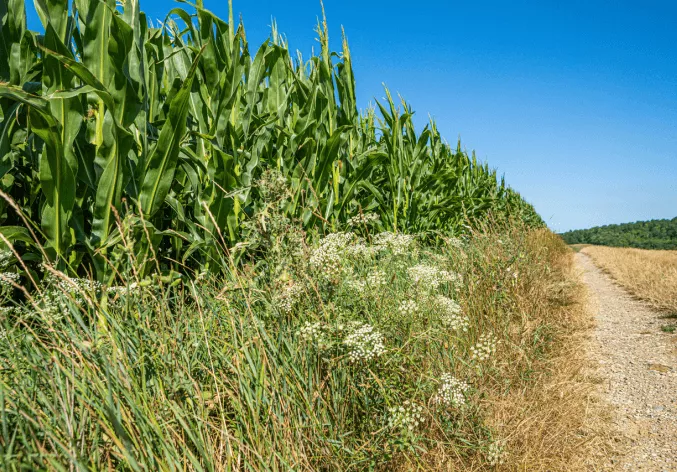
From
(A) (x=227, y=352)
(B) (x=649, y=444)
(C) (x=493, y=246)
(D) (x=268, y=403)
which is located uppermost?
(C) (x=493, y=246)

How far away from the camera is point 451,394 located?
172cm

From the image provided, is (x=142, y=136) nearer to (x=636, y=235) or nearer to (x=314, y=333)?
(x=314, y=333)

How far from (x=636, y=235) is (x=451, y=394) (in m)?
62.2

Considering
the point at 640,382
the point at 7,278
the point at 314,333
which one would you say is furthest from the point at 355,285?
the point at 640,382

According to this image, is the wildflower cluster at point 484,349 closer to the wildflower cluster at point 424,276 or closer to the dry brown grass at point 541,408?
the dry brown grass at point 541,408

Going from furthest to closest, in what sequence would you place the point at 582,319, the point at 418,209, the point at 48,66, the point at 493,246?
1. the point at 418,209
2. the point at 582,319
3. the point at 493,246
4. the point at 48,66

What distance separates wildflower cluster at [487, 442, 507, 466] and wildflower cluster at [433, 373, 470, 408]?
21cm

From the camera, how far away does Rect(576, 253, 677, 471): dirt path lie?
2230 millimetres

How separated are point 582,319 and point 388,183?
293cm

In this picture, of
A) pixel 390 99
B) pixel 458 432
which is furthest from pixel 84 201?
pixel 390 99

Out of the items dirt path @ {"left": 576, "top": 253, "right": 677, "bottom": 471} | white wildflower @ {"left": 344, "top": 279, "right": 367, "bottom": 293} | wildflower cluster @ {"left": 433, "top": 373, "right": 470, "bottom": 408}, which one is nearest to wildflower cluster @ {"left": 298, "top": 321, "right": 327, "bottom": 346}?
white wildflower @ {"left": 344, "top": 279, "right": 367, "bottom": 293}

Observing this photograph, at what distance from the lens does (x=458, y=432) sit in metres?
1.75

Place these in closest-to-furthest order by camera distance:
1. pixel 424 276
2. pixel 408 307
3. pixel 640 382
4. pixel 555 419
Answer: pixel 408 307, pixel 555 419, pixel 424 276, pixel 640 382

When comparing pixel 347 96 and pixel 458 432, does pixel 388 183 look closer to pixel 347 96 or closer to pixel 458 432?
pixel 347 96
